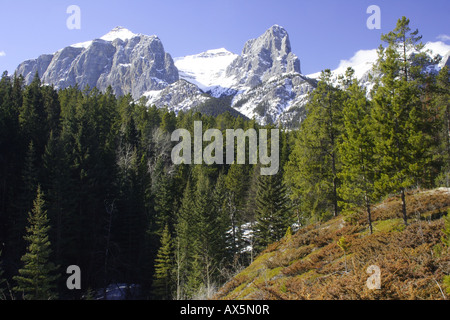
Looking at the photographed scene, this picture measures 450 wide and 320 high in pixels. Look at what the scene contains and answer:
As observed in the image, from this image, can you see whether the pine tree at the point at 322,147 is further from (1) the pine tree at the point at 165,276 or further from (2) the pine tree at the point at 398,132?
(1) the pine tree at the point at 165,276

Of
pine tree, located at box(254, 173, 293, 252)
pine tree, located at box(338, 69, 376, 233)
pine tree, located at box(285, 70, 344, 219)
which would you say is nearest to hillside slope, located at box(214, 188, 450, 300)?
pine tree, located at box(338, 69, 376, 233)

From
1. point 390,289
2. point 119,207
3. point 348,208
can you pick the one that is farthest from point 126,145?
point 390,289

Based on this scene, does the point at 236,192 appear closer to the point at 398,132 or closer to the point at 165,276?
the point at 165,276

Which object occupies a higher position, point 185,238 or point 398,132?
point 398,132

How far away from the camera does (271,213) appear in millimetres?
33281

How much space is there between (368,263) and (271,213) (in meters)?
24.5

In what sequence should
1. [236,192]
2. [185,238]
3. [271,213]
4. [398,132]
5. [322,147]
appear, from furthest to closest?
[236,192]
[185,238]
[271,213]
[322,147]
[398,132]

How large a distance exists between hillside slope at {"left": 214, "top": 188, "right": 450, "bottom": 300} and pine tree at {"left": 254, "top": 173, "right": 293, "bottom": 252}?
13.7 metres

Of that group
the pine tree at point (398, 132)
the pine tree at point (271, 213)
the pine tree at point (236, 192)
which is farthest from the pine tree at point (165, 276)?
the pine tree at point (398, 132)

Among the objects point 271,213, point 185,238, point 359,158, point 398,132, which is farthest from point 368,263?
point 185,238

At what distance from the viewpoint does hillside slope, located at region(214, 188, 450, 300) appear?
705cm

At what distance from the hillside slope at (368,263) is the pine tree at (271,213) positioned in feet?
45.0

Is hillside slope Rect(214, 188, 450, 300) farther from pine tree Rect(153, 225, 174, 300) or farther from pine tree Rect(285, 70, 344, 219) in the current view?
pine tree Rect(153, 225, 174, 300)
